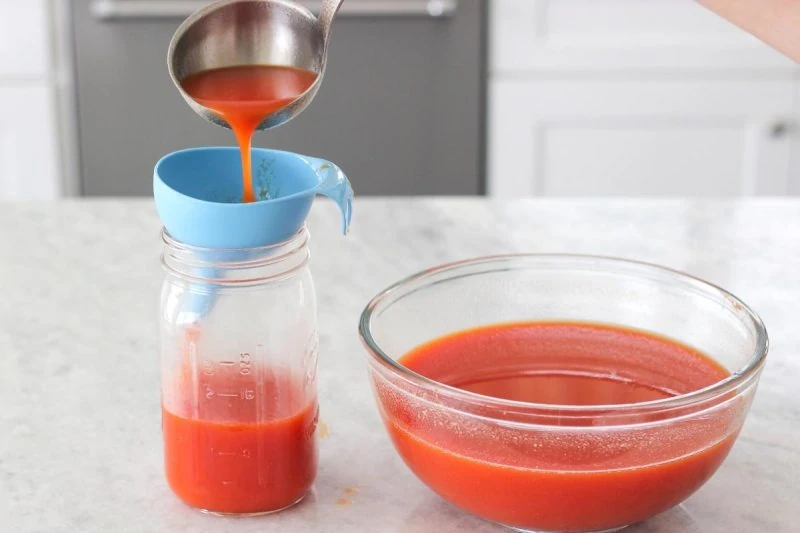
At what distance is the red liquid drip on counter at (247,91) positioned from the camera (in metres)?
0.71

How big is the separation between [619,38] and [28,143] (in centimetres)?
125

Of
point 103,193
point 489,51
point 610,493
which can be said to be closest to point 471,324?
point 610,493

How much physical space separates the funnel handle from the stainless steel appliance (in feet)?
4.95

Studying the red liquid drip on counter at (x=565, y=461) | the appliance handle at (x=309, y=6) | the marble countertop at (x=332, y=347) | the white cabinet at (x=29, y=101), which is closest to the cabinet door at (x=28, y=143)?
the white cabinet at (x=29, y=101)

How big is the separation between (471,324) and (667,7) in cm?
157

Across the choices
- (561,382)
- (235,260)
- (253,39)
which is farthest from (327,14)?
(561,382)

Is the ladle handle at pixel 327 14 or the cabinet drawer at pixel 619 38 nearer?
the ladle handle at pixel 327 14

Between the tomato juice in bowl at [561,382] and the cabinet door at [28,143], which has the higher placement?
the tomato juice in bowl at [561,382]

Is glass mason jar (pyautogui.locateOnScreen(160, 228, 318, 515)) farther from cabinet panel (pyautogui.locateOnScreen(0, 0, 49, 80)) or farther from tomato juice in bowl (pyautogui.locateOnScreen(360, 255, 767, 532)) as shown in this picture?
cabinet panel (pyautogui.locateOnScreen(0, 0, 49, 80))

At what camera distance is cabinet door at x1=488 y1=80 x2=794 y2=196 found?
2.27 metres

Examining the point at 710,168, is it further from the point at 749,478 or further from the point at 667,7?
the point at 749,478

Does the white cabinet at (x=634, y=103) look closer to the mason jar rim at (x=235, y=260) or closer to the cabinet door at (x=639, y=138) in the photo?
the cabinet door at (x=639, y=138)

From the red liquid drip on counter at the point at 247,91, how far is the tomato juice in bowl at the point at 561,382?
15cm

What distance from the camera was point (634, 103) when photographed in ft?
7.47
